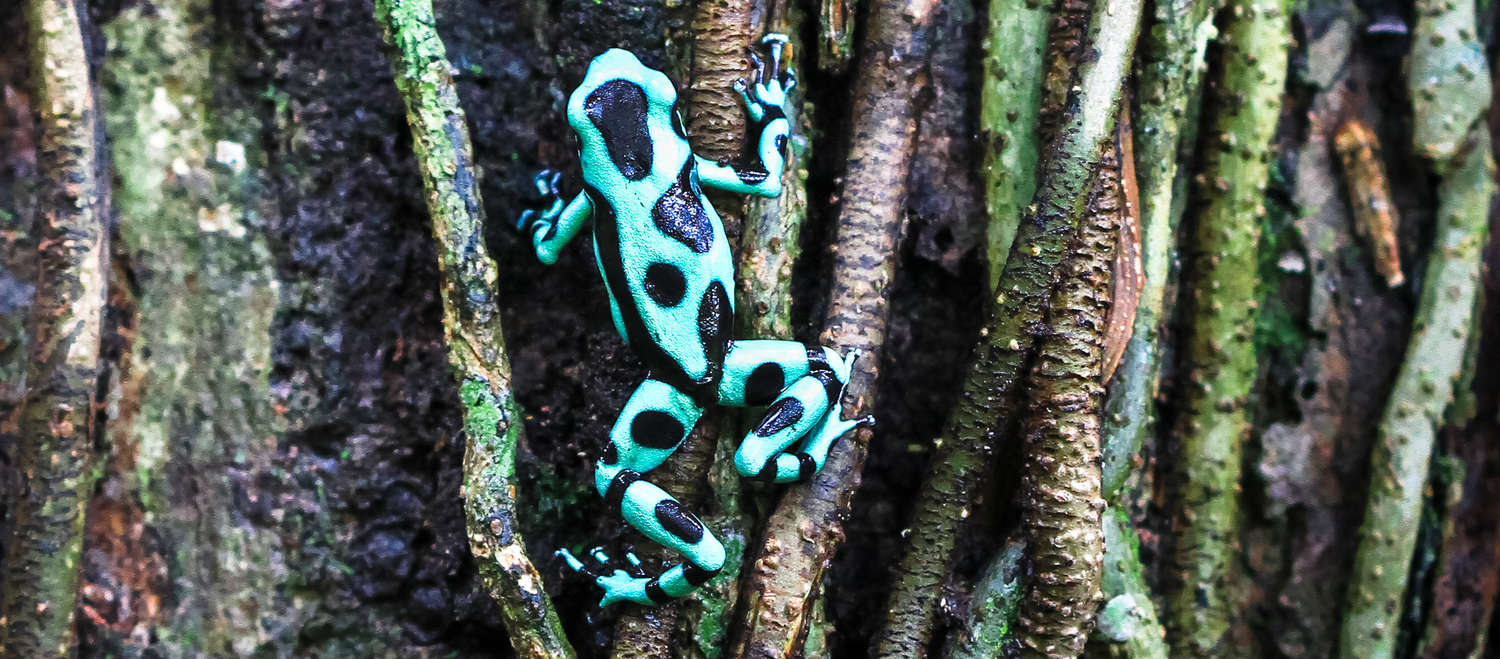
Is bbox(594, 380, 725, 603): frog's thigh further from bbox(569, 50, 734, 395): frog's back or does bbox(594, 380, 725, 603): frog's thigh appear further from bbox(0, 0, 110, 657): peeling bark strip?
bbox(0, 0, 110, 657): peeling bark strip

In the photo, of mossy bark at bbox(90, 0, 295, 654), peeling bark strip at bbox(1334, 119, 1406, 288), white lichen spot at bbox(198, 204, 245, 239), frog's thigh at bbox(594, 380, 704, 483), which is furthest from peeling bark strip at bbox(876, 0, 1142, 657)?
white lichen spot at bbox(198, 204, 245, 239)

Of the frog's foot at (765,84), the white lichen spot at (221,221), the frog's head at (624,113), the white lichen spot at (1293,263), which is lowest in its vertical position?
the white lichen spot at (221,221)

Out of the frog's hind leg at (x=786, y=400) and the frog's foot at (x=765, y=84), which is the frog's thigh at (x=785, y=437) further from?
the frog's foot at (x=765, y=84)

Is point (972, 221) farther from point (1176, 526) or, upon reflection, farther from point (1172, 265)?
point (1176, 526)

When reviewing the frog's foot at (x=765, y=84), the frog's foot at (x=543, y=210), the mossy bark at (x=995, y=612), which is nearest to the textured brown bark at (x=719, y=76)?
the frog's foot at (x=765, y=84)

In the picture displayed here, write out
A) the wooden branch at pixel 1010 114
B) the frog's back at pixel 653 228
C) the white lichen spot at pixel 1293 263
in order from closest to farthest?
the frog's back at pixel 653 228 → the wooden branch at pixel 1010 114 → the white lichen spot at pixel 1293 263

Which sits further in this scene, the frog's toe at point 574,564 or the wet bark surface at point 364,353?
the wet bark surface at point 364,353

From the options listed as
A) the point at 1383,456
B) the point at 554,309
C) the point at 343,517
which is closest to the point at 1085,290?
the point at 1383,456
